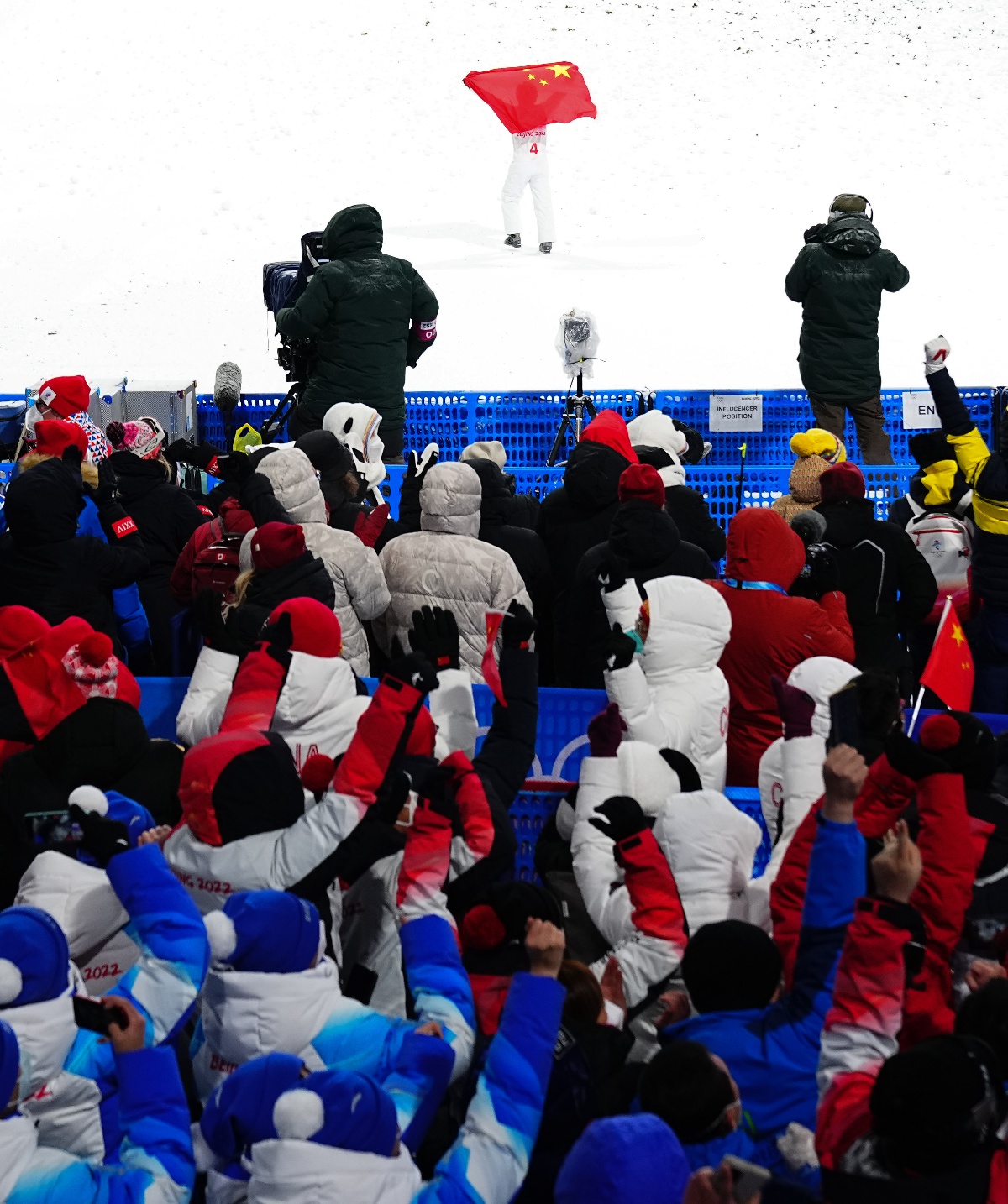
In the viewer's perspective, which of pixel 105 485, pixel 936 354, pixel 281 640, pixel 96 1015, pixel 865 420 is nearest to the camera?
pixel 96 1015

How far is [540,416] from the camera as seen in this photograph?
9148 millimetres

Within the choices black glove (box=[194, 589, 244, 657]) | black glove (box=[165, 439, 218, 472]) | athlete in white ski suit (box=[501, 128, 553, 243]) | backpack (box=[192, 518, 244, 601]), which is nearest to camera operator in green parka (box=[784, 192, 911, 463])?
black glove (box=[165, 439, 218, 472])

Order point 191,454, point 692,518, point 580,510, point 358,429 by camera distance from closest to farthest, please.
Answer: point 580,510
point 692,518
point 358,429
point 191,454

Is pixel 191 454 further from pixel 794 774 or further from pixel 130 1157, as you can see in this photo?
pixel 130 1157

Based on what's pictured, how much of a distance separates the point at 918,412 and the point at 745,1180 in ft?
24.8

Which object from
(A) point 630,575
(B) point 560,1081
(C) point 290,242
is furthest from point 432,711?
(C) point 290,242

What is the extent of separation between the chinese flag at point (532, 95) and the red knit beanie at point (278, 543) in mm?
10163

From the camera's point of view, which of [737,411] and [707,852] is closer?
[707,852]

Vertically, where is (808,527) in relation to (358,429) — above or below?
below

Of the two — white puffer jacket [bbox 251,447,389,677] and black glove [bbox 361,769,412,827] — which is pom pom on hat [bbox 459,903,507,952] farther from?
white puffer jacket [bbox 251,447,389,677]

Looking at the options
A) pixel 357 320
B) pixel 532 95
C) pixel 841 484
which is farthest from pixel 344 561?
pixel 532 95

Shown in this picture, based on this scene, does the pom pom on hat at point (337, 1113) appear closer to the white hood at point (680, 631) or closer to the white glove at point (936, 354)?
the white hood at point (680, 631)

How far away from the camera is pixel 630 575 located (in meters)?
4.61

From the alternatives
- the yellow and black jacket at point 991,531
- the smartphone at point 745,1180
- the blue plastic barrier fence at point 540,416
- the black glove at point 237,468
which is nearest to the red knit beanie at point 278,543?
the black glove at point 237,468
